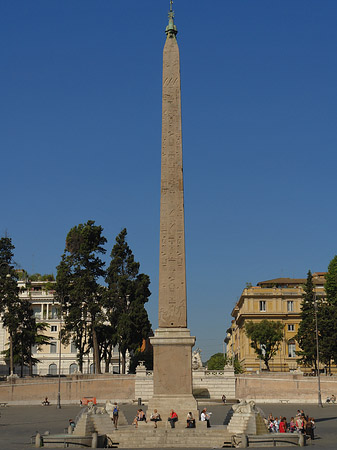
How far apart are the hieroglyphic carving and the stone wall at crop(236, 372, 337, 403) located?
80.9 ft

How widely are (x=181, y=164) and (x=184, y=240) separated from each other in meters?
2.47

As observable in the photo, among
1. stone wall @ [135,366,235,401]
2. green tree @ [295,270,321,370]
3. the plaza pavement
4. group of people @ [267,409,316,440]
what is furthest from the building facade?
group of people @ [267,409,316,440]

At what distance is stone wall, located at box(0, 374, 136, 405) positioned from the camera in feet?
134

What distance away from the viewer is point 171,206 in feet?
67.8

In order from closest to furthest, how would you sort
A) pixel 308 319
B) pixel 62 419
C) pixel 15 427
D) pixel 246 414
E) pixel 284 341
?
pixel 246 414
pixel 15 427
pixel 62 419
pixel 308 319
pixel 284 341

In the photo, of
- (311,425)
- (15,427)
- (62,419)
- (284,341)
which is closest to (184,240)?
(311,425)

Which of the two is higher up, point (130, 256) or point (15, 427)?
point (130, 256)

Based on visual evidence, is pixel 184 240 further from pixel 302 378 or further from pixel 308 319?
pixel 308 319

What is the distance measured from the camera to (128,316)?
43.8 meters

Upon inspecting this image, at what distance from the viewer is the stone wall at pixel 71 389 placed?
40969 mm

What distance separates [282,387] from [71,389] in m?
13.6

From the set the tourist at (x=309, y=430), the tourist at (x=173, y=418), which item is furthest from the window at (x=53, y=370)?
the tourist at (x=173, y=418)

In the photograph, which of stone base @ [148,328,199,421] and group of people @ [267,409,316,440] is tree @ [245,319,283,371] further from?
stone base @ [148,328,199,421]

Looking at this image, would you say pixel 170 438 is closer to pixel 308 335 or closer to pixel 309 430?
pixel 309 430
